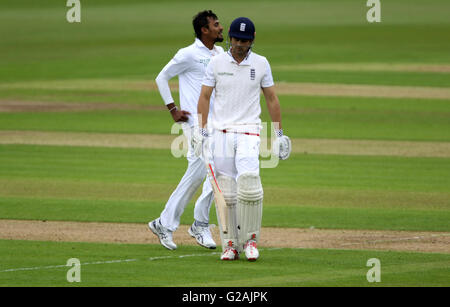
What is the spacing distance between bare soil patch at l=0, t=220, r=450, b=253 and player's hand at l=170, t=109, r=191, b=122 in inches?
52.6

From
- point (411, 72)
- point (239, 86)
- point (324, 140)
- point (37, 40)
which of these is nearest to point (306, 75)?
point (411, 72)

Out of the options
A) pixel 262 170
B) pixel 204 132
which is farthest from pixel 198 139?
pixel 262 170

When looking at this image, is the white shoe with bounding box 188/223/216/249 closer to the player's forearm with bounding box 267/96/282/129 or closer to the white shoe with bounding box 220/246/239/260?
the white shoe with bounding box 220/246/239/260

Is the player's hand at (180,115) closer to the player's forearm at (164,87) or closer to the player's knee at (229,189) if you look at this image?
the player's forearm at (164,87)

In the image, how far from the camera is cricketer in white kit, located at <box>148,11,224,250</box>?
9.80m

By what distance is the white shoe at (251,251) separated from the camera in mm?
8797

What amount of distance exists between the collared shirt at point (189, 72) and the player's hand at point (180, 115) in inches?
2.3

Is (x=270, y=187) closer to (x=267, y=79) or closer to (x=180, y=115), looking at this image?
(x=180, y=115)

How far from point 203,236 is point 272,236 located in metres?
1.11

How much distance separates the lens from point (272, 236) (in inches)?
421

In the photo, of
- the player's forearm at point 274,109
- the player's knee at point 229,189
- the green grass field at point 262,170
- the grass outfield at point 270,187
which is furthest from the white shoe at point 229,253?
the grass outfield at point 270,187

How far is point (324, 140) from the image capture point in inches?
803

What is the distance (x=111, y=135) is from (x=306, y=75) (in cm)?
1418

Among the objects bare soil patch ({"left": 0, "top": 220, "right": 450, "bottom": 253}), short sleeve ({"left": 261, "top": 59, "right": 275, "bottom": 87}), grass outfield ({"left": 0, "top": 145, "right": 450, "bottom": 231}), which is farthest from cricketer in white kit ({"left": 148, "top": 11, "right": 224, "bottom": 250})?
grass outfield ({"left": 0, "top": 145, "right": 450, "bottom": 231})
